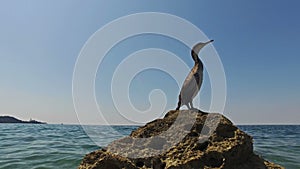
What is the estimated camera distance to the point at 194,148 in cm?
370

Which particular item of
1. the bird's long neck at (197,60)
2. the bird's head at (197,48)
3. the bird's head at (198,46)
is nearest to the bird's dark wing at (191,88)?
the bird's long neck at (197,60)

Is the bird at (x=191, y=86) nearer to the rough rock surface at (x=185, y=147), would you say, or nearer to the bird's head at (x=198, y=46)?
the bird's head at (x=198, y=46)

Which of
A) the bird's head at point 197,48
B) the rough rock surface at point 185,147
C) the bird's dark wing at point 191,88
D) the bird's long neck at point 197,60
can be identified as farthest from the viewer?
the bird's head at point 197,48

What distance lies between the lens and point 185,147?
3756 millimetres

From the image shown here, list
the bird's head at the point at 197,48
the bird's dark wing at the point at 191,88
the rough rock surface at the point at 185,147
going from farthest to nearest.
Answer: the bird's head at the point at 197,48 < the bird's dark wing at the point at 191,88 < the rough rock surface at the point at 185,147

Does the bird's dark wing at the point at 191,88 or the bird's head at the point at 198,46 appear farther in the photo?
the bird's head at the point at 198,46

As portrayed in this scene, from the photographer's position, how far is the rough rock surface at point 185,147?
11.8 ft

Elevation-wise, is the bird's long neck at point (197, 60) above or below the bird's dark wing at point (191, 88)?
above

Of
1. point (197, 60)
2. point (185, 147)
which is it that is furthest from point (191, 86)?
point (185, 147)

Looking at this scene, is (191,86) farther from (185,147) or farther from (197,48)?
(185,147)

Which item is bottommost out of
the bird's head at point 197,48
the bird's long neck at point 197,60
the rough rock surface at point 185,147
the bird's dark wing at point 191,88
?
the rough rock surface at point 185,147

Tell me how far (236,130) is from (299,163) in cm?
824

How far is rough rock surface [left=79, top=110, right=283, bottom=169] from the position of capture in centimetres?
358

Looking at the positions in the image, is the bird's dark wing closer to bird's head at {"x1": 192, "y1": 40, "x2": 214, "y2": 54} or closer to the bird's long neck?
the bird's long neck
